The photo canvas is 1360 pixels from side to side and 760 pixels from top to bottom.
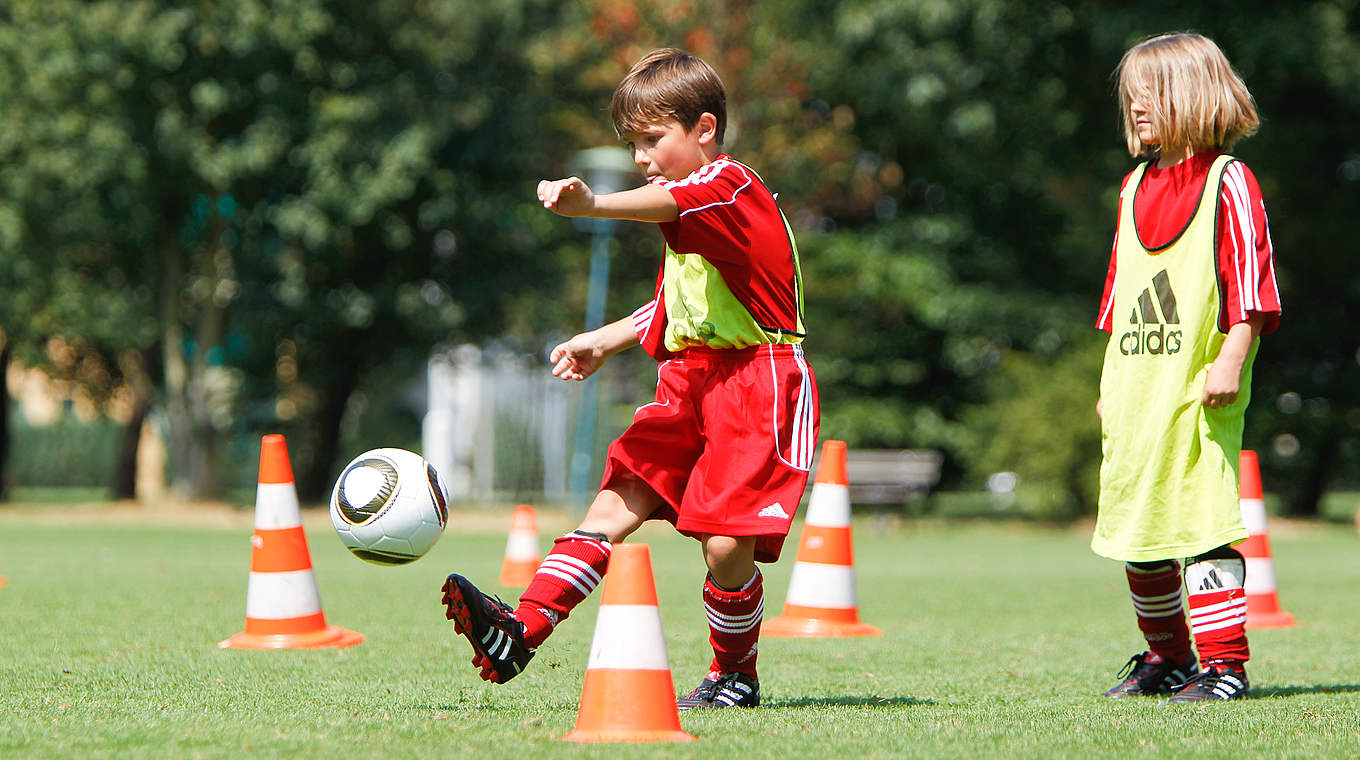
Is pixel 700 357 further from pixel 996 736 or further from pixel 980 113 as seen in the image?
pixel 980 113

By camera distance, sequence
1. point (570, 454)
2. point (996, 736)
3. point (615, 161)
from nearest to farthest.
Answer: point (996, 736) < point (615, 161) < point (570, 454)

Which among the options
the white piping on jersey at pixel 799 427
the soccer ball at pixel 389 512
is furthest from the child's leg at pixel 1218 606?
the soccer ball at pixel 389 512

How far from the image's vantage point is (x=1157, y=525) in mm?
5141

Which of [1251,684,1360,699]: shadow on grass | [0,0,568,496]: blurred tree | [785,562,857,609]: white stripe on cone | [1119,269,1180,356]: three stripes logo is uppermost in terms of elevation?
[0,0,568,496]: blurred tree

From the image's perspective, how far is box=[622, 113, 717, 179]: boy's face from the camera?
458cm

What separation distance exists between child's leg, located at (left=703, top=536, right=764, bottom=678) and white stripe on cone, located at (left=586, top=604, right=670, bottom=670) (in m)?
0.63

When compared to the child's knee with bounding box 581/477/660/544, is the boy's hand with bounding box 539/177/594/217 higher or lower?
higher

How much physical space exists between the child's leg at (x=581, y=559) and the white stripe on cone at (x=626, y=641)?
15.1 inches

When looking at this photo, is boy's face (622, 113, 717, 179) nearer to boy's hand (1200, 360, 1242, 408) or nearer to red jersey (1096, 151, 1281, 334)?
red jersey (1096, 151, 1281, 334)

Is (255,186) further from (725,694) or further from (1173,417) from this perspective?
(1173,417)

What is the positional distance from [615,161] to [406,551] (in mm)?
16852

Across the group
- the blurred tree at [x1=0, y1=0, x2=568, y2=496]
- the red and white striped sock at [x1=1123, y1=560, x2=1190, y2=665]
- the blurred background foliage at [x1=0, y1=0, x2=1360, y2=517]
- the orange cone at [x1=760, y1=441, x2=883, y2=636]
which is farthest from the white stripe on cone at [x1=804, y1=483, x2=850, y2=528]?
the blurred tree at [x1=0, y1=0, x2=568, y2=496]

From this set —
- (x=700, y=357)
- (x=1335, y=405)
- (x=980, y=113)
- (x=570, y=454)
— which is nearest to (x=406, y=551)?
(x=700, y=357)

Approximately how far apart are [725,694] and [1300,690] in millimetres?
2091
